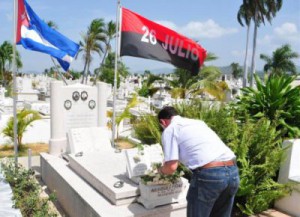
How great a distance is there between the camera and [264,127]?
4.61 metres

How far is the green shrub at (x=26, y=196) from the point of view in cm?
367

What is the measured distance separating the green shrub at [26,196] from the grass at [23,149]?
145 inches

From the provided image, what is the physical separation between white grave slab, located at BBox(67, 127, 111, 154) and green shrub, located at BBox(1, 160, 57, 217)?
4.21 feet

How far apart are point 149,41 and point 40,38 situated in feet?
7.08

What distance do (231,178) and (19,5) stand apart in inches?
204

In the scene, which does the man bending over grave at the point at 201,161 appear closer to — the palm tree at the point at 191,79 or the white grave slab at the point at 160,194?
the white grave slab at the point at 160,194

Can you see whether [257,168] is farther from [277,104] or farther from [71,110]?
[71,110]

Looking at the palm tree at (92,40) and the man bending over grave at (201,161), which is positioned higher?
the palm tree at (92,40)

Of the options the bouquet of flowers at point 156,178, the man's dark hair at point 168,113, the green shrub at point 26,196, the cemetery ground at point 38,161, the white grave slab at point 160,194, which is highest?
the man's dark hair at point 168,113

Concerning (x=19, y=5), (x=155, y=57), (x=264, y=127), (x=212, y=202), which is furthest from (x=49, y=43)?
(x=212, y=202)

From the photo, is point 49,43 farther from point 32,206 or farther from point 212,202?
point 212,202

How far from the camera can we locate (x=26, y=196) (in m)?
4.07

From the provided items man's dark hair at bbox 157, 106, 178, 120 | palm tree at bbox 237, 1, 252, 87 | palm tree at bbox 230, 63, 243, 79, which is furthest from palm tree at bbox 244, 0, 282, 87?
palm tree at bbox 230, 63, 243, 79

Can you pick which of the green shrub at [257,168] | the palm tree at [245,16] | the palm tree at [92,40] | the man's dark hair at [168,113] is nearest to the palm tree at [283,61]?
the palm tree at [245,16]
